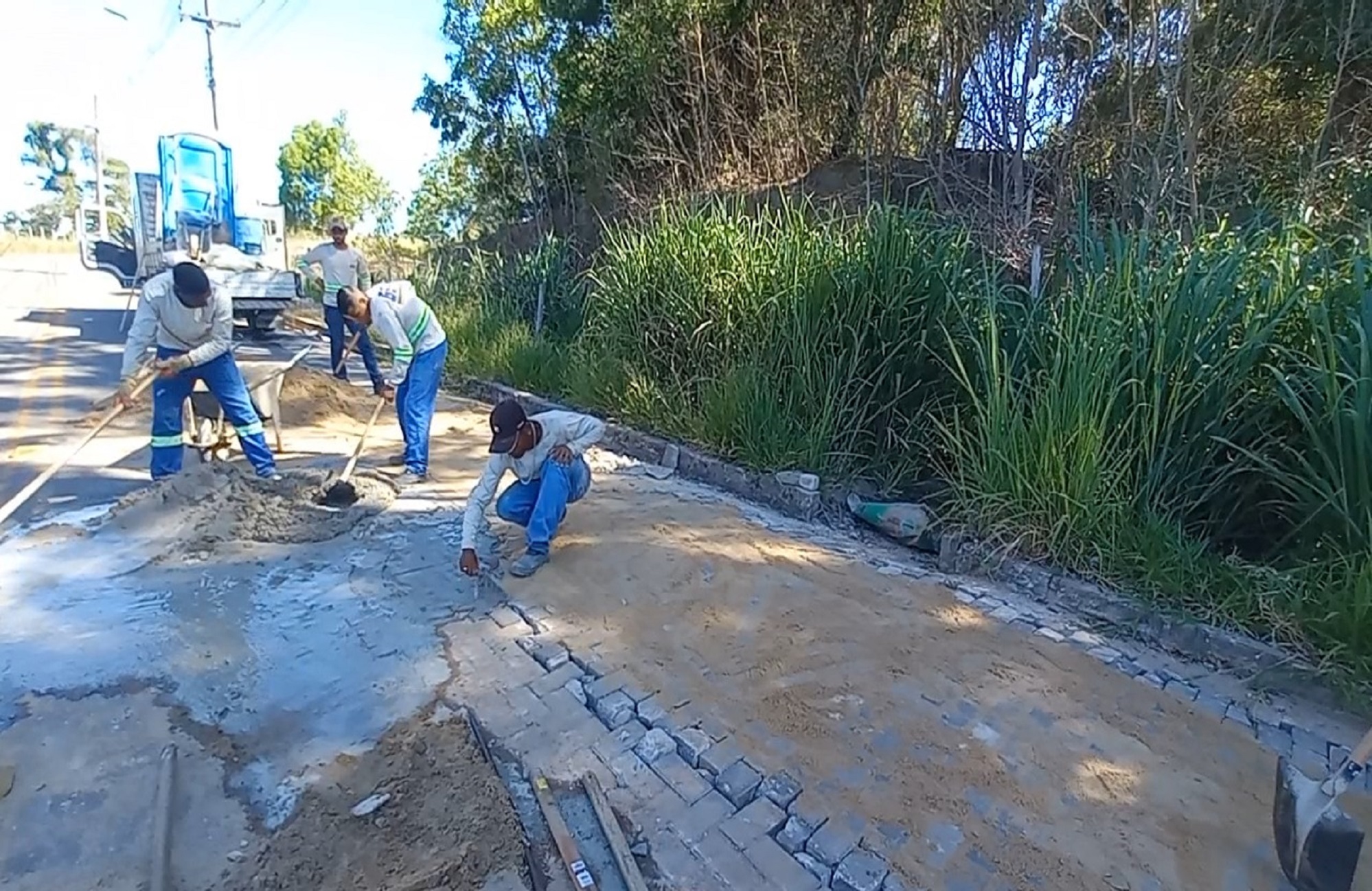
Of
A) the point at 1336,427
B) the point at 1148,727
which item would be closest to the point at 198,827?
the point at 1148,727

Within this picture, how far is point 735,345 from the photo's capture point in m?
6.05

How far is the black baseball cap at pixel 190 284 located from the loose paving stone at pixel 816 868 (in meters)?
4.64

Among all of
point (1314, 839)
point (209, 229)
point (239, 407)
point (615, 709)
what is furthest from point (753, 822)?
point (209, 229)

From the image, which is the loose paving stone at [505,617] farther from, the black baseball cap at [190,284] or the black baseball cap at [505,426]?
the black baseball cap at [190,284]

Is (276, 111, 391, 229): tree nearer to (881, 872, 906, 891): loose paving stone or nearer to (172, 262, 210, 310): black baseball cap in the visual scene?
(172, 262, 210, 310): black baseball cap

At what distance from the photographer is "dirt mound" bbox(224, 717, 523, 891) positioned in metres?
2.25

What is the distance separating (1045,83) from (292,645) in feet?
20.9

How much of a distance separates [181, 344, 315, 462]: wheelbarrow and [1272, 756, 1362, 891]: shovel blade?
18.7 feet

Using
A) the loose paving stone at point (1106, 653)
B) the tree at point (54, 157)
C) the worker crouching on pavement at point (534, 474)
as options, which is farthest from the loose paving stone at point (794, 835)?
the tree at point (54, 157)

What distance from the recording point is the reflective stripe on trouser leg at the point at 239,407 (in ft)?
17.1

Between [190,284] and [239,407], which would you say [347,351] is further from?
[190,284]

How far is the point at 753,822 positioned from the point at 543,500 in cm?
210

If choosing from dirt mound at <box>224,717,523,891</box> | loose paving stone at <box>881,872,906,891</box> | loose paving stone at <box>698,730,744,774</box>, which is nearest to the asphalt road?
dirt mound at <box>224,717,523,891</box>

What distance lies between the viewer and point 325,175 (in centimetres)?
2394
